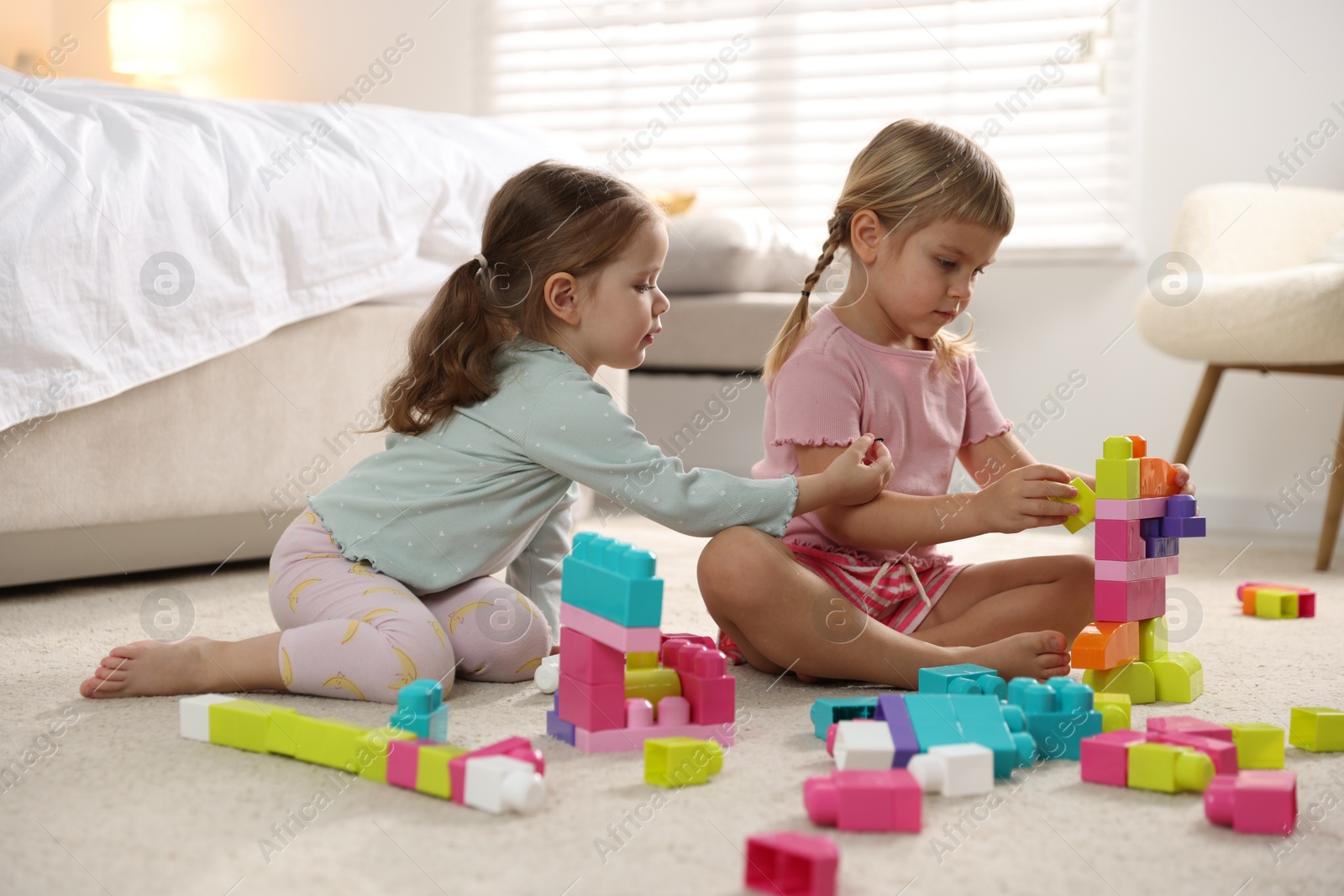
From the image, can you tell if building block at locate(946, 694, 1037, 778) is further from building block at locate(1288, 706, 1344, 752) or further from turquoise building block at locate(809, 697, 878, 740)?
building block at locate(1288, 706, 1344, 752)

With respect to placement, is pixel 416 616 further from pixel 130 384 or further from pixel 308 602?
pixel 130 384

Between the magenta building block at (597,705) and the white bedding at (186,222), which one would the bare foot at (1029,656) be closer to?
the magenta building block at (597,705)

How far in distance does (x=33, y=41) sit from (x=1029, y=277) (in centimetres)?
300

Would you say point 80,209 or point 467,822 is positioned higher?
point 80,209

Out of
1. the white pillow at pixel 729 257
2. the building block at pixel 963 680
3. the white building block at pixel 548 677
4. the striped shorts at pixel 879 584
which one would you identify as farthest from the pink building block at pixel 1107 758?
the white pillow at pixel 729 257

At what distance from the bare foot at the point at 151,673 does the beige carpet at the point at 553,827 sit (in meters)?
0.01

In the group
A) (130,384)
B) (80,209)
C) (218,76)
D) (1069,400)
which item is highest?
(218,76)

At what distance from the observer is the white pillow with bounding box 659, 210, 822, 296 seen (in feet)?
7.74

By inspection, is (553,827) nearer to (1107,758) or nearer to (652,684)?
(652,684)

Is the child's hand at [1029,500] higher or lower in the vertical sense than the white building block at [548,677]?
higher

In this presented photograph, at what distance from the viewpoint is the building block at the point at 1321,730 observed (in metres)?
0.92

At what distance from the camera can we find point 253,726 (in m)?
0.90

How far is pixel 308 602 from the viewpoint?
1.11m

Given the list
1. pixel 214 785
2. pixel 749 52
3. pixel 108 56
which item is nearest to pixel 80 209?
pixel 214 785
